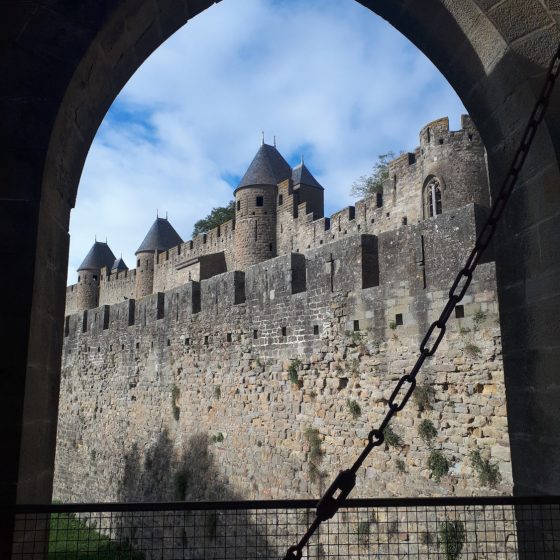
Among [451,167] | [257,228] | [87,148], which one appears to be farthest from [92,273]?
[87,148]

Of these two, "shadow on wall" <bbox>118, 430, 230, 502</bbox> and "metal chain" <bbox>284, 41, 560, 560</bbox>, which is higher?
"metal chain" <bbox>284, 41, 560, 560</bbox>

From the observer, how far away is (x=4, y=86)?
2377 millimetres

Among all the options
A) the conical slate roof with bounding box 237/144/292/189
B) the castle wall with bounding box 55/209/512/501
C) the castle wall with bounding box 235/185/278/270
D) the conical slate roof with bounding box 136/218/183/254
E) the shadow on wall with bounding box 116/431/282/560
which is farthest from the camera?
the conical slate roof with bounding box 136/218/183/254

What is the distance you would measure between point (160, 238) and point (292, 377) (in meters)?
35.6

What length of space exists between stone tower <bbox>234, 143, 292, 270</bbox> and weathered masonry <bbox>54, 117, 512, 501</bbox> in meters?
13.5

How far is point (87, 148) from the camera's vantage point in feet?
8.99

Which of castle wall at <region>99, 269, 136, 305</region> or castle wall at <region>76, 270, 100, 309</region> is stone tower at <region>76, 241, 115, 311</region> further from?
castle wall at <region>99, 269, 136, 305</region>

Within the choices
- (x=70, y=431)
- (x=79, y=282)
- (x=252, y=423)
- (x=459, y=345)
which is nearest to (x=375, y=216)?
(x=70, y=431)

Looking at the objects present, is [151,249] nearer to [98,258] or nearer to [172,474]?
[98,258]

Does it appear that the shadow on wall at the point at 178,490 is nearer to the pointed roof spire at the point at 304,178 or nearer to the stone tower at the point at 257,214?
the stone tower at the point at 257,214

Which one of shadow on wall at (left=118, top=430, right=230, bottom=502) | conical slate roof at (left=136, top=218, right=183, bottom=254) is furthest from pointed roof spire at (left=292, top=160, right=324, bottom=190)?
shadow on wall at (left=118, top=430, right=230, bottom=502)

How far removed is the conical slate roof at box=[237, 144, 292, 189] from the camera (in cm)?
3020

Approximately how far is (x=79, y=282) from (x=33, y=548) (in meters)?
44.3

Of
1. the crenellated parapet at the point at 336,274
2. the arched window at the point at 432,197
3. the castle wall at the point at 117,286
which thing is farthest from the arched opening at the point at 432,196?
the castle wall at the point at 117,286
